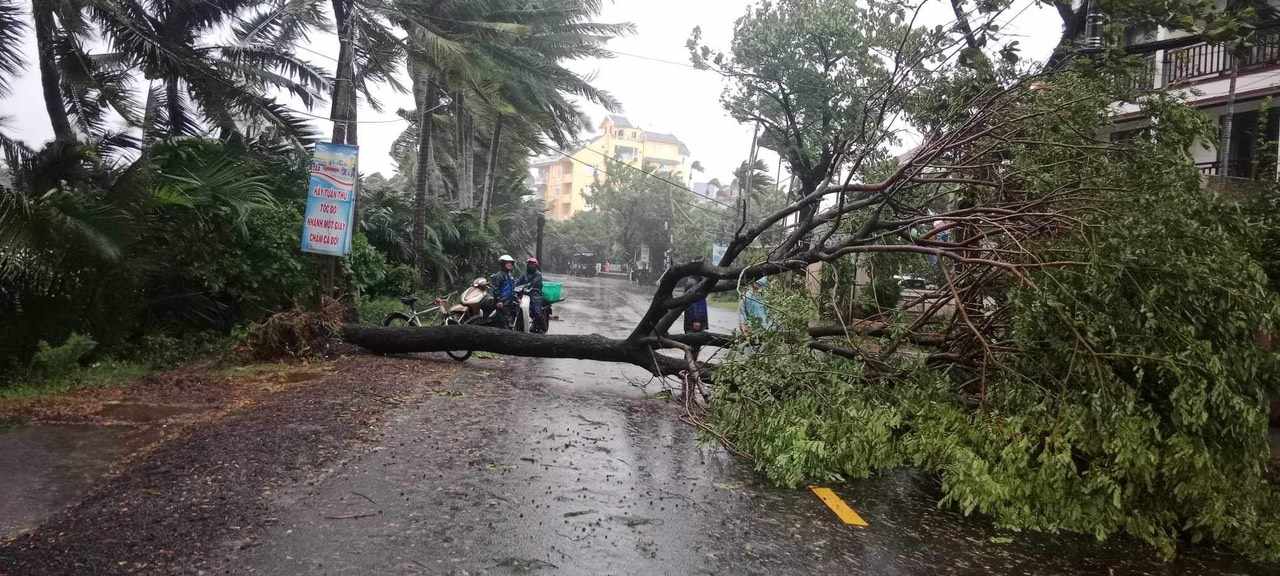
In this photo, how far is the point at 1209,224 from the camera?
6.39 meters

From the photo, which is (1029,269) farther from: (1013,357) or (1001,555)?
(1001,555)

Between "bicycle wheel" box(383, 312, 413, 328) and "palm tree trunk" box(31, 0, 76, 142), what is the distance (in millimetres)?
5260

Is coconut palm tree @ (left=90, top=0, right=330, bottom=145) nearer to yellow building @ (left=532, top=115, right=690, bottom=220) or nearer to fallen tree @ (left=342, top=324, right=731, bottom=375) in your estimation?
fallen tree @ (left=342, top=324, right=731, bottom=375)

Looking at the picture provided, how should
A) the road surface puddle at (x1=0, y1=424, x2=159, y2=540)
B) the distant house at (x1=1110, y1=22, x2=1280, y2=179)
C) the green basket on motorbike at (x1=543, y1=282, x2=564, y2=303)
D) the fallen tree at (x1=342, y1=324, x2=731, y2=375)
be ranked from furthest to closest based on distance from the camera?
the green basket on motorbike at (x1=543, y1=282, x2=564, y2=303)
the distant house at (x1=1110, y1=22, x2=1280, y2=179)
the fallen tree at (x1=342, y1=324, x2=731, y2=375)
the road surface puddle at (x1=0, y1=424, x2=159, y2=540)

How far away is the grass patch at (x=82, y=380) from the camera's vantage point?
847 centimetres

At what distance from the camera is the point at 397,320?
522 inches

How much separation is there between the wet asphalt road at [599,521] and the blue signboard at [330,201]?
4715 millimetres

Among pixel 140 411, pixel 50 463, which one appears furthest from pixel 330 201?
pixel 50 463

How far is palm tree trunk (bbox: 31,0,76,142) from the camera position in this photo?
13047 millimetres

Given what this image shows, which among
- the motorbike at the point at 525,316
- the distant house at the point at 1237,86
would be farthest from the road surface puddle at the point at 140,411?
the distant house at the point at 1237,86

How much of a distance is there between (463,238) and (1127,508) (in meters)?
22.2

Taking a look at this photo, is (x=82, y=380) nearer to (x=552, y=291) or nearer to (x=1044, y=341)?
(x=1044, y=341)

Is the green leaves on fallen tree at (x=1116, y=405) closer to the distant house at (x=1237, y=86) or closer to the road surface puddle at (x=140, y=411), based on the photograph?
the road surface puddle at (x=140, y=411)

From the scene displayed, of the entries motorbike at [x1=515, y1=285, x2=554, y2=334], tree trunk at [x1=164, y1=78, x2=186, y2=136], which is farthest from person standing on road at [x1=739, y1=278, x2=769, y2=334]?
tree trunk at [x1=164, y1=78, x2=186, y2=136]
